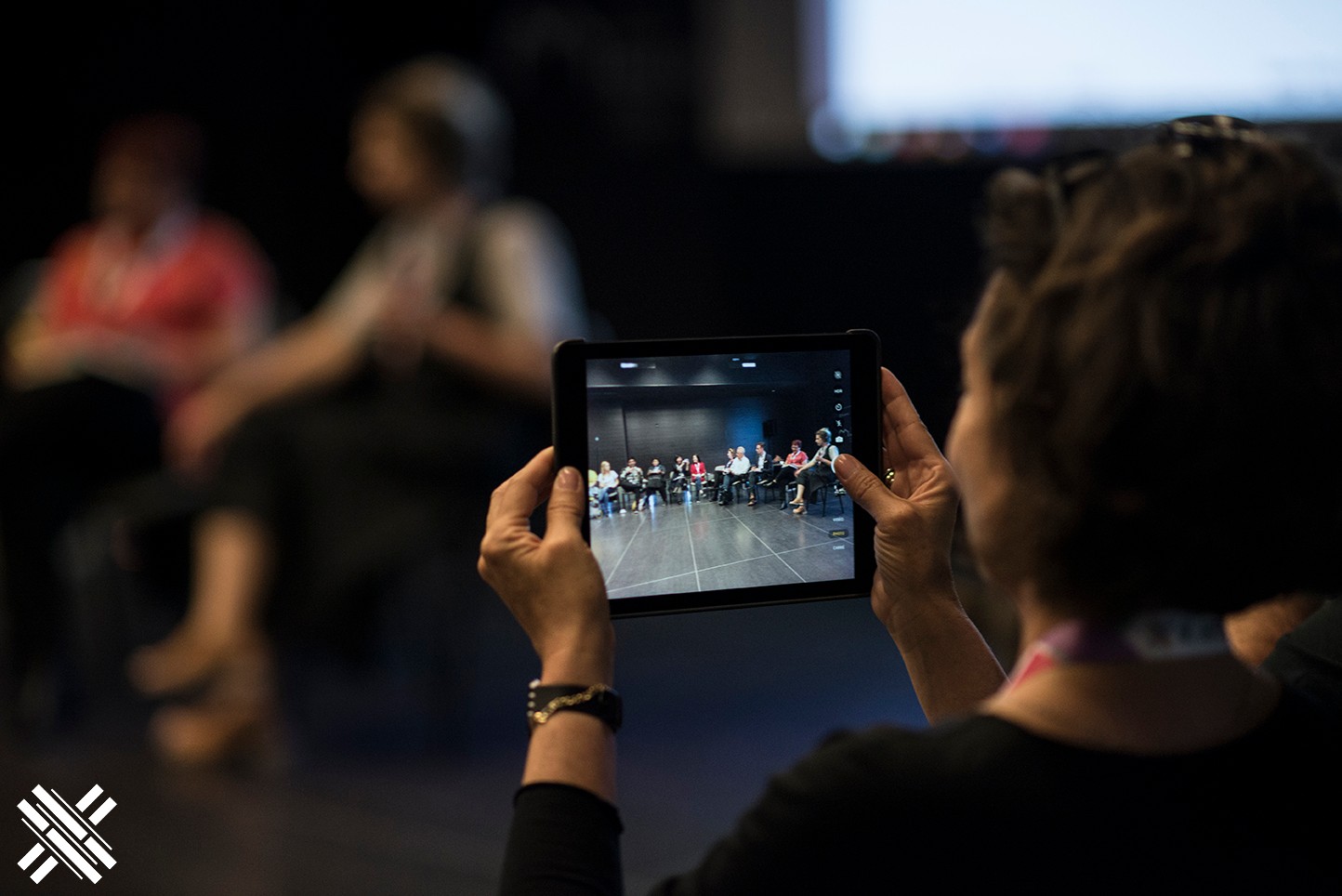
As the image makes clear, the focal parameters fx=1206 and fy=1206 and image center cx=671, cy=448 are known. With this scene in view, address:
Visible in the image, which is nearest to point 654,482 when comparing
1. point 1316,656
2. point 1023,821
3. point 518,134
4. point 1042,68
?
point 1023,821

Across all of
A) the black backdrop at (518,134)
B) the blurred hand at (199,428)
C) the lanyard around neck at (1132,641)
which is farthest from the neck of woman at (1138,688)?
the black backdrop at (518,134)

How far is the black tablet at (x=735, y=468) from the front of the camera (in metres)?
0.80

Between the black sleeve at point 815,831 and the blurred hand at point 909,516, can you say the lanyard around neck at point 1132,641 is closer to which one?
the black sleeve at point 815,831

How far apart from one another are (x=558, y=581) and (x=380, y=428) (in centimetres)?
181

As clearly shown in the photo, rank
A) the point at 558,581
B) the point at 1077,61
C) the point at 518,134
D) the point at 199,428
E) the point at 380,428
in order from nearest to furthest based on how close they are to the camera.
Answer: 1. the point at 558,581
2. the point at 380,428
3. the point at 199,428
4. the point at 1077,61
5. the point at 518,134

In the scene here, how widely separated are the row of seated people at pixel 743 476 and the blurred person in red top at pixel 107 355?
2.28 m

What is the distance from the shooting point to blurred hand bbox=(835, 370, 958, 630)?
2.68ft

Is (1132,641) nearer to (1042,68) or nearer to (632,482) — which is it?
(632,482)

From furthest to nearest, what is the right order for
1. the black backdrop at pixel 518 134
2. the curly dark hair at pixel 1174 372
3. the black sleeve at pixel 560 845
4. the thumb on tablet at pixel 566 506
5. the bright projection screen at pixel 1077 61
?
the black backdrop at pixel 518 134
the bright projection screen at pixel 1077 61
the thumb on tablet at pixel 566 506
the black sleeve at pixel 560 845
the curly dark hair at pixel 1174 372

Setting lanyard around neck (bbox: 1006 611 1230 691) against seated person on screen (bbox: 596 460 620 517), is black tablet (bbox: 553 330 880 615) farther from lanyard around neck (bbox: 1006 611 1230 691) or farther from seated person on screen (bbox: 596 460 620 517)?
lanyard around neck (bbox: 1006 611 1230 691)

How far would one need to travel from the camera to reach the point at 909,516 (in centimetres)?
81

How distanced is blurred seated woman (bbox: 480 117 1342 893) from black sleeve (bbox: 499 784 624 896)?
0.20 ft

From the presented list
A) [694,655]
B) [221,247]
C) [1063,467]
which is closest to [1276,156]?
[1063,467]

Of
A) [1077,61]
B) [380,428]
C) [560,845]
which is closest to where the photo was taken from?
[560,845]
